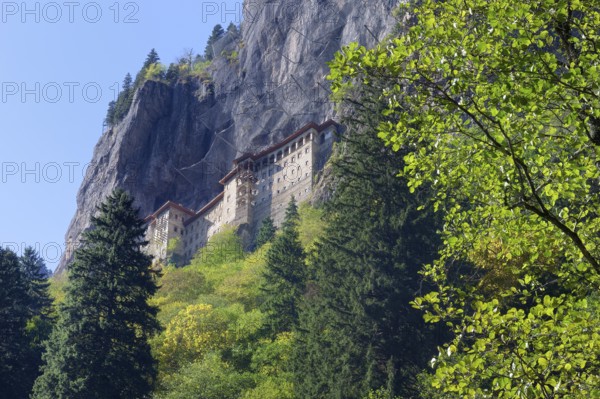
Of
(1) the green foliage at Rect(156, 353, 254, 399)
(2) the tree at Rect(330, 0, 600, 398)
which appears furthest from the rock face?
(2) the tree at Rect(330, 0, 600, 398)

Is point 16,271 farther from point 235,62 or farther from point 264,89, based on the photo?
point 235,62

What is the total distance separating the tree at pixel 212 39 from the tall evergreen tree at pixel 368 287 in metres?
138

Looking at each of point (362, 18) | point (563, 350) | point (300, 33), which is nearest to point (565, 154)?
point (563, 350)

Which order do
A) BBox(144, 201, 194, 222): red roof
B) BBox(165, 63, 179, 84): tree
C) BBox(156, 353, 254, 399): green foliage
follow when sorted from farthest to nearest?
BBox(165, 63, 179, 84): tree → BBox(144, 201, 194, 222): red roof → BBox(156, 353, 254, 399): green foliage

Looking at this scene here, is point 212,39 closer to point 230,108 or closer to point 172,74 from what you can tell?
point 172,74

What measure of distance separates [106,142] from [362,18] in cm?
6153

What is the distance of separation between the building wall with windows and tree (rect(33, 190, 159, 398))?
70.1 meters

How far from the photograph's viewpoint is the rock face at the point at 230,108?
132 metres

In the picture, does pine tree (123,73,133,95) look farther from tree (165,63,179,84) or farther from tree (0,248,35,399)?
tree (0,248,35,399)

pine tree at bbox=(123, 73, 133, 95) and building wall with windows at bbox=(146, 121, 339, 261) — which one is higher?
pine tree at bbox=(123, 73, 133, 95)

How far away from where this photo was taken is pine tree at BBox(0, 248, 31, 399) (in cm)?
4225

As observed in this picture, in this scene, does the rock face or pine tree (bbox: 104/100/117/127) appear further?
pine tree (bbox: 104/100/117/127)

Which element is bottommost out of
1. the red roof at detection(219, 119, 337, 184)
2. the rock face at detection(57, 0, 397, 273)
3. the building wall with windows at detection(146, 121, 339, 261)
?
the building wall with windows at detection(146, 121, 339, 261)

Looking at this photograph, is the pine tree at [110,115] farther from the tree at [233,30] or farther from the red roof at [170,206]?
the red roof at [170,206]
